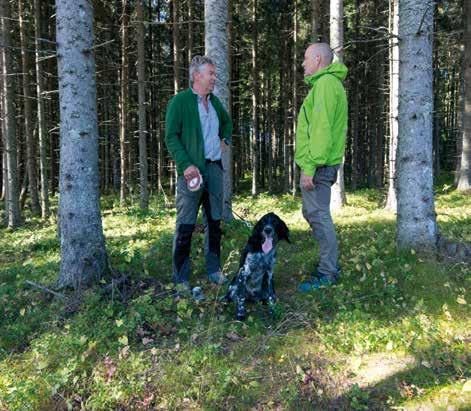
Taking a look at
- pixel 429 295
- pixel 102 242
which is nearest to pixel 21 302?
pixel 102 242

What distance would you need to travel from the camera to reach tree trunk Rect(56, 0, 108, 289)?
16.8 ft

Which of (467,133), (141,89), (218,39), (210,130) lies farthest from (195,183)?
(467,133)

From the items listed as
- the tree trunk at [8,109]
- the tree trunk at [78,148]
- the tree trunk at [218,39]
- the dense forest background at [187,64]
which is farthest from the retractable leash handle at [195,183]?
the tree trunk at [8,109]

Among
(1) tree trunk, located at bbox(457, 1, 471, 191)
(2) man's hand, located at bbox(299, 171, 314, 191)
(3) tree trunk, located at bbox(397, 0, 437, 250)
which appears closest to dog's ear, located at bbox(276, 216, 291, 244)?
(2) man's hand, located at bbox(299, 171, 314, 191)

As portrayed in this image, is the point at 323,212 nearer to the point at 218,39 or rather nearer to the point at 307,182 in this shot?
the point at 307,182

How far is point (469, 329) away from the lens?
13.3 ft

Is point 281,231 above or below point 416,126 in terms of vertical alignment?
below

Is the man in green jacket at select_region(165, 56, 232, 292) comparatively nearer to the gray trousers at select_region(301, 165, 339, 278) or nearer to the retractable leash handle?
the retractable leash handle

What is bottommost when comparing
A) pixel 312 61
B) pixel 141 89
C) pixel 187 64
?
pixel 312 61

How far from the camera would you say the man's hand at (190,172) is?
15.9 feet

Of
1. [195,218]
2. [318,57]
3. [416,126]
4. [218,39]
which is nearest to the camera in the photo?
[318,57]

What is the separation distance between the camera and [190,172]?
4.85 meters

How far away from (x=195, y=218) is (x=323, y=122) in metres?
1.89

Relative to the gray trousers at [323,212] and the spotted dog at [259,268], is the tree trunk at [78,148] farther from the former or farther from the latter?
the gray trousers at [323,212]
